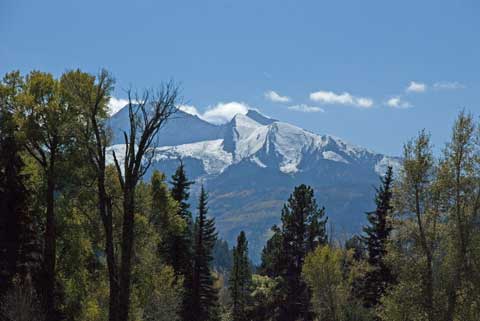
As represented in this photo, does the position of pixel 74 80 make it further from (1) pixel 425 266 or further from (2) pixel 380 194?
(2) pixel 380 194

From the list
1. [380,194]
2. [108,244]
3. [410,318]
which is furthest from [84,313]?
[380,194]

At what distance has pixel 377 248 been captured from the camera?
163 feet

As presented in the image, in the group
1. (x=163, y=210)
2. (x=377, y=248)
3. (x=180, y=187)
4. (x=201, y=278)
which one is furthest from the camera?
(x=201, y=278)

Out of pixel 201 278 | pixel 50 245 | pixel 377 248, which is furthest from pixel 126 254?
pixel 201 278

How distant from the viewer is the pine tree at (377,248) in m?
47.2

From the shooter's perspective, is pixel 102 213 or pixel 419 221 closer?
pixel 102 213

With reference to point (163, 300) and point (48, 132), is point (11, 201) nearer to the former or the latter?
point (48, 132)

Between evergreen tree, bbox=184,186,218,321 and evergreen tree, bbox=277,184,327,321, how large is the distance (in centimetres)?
727

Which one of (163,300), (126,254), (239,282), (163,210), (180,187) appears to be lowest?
(163,300)

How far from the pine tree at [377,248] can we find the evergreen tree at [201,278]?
15623mm

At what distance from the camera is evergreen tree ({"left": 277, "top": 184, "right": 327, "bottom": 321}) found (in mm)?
59688

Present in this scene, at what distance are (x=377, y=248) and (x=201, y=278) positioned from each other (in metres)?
17.6

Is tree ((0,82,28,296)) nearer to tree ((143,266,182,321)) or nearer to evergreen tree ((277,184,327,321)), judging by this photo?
tree ((143,266,182,321))

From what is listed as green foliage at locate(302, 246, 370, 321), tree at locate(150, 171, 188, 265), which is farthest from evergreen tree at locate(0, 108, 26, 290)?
green foliage at locate(302, 246, 370, 321)
